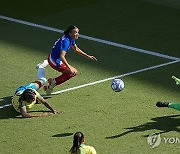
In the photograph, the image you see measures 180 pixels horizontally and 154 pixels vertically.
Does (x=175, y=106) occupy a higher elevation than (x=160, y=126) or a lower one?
higher

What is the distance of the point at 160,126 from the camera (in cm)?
1338

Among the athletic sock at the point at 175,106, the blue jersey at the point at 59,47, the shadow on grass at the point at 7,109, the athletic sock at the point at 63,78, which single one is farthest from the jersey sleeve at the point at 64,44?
the athletic sock at the point at 175,106

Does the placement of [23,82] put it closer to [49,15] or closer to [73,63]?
[73,63]

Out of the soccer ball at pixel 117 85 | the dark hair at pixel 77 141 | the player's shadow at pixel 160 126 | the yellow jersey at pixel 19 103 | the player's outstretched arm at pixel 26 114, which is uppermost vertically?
the soccer ball at pixel 117 85

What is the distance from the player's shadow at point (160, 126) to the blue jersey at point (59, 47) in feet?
8.08

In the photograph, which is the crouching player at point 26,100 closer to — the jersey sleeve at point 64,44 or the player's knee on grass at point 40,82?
the player's knee on grass at point 40,82

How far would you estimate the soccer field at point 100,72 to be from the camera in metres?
13.0

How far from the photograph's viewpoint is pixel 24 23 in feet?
67.4

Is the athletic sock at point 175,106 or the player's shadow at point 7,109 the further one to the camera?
the player's shadow at point 7,109

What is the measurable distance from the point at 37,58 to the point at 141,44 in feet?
9.66

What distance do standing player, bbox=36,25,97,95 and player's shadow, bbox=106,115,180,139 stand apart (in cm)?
228

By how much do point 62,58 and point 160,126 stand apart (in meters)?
2.64

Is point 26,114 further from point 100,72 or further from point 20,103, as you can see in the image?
point 100,72

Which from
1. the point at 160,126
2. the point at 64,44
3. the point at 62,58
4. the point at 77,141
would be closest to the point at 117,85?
the point at 62,58
